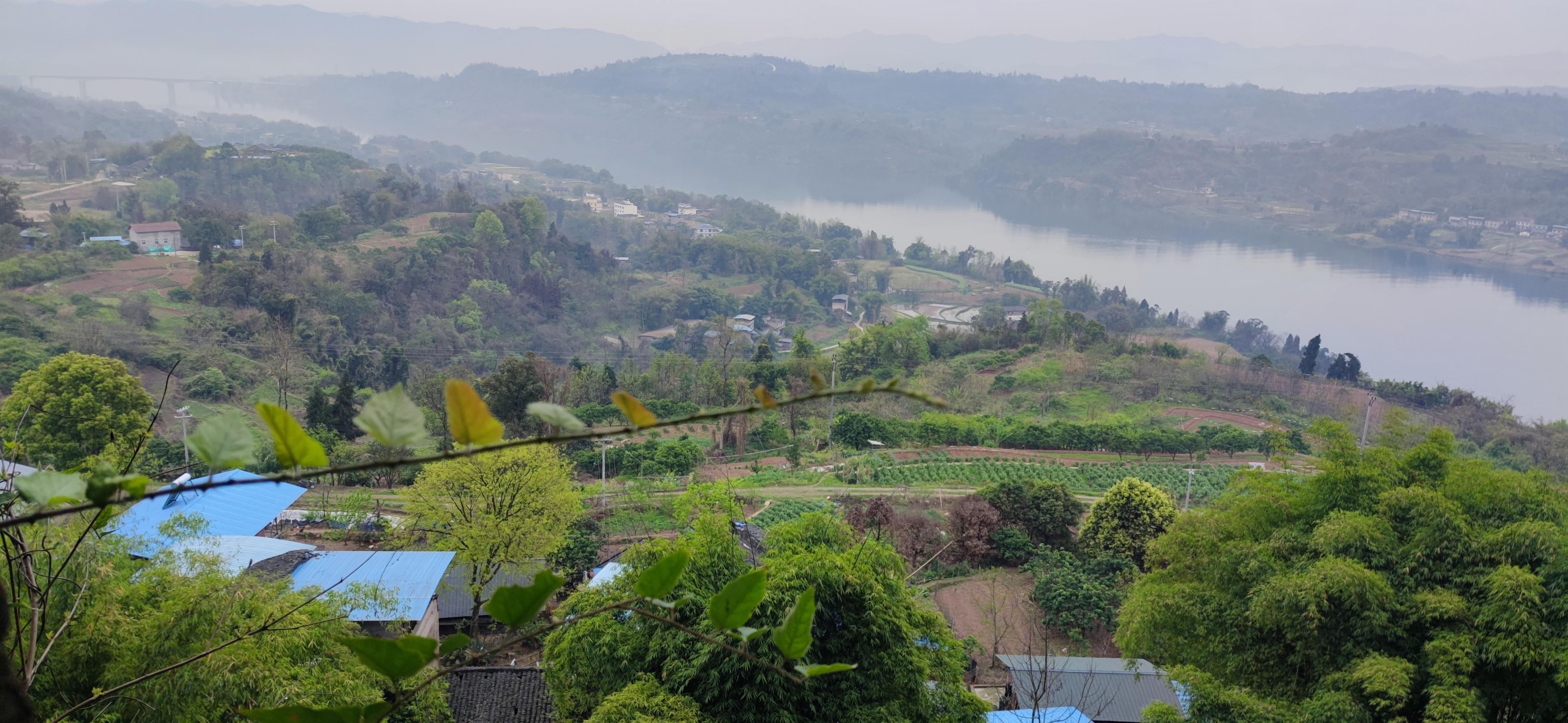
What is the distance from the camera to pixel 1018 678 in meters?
7.03

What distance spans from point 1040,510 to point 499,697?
21.0ft

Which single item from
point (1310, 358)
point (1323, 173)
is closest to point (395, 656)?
point (1310, 358)

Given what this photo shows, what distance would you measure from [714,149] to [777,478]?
212ft

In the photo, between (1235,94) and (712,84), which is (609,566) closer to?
(712,84)

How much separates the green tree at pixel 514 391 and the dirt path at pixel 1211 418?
1212cm

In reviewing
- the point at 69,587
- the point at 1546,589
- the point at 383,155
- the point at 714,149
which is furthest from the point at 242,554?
the point at 714,149

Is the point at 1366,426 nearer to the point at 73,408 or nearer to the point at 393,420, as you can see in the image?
the point at 393,420

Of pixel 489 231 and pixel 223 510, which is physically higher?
pixel 489 231

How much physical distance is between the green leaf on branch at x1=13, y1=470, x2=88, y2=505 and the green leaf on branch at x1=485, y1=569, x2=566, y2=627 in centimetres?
32

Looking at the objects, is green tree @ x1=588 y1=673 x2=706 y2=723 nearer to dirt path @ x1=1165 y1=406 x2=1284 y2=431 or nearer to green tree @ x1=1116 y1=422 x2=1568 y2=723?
green tree @ x1=1116 y1=422 x2=1568 y2=723

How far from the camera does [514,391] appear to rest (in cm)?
1309

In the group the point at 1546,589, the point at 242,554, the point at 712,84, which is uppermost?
the point at 712,84

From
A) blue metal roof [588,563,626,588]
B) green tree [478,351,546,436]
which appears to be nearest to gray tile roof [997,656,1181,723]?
blue metal roof [588,563,626,588]

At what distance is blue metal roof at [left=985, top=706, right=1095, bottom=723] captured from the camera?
5.62 metres
